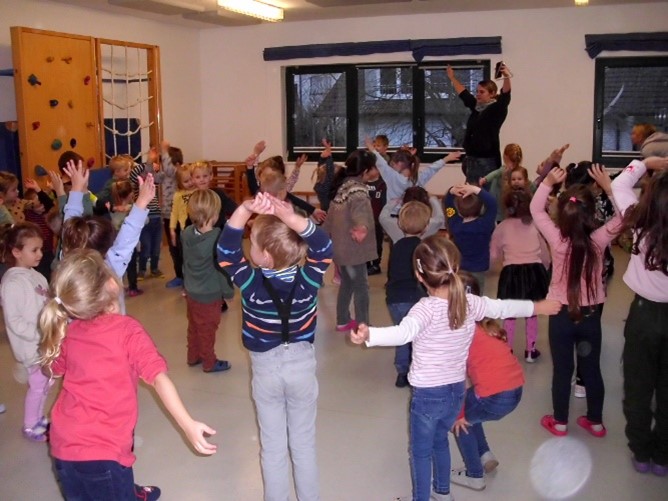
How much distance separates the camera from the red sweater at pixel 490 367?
2.77m

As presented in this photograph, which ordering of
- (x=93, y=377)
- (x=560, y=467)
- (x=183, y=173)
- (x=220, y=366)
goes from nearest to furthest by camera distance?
(x=93, y=377) < (x=560, y=467) < (x=220, y=366) < (x=183, y=173)

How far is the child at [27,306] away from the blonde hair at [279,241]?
1.37 metres

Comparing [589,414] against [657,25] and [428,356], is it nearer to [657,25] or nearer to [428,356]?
[428,356]

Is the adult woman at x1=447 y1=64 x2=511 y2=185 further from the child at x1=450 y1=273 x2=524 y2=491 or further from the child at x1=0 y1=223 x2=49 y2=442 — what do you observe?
the child at x1=0 y1=223 x2=49 y2=442

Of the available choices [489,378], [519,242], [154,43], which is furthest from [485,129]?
[154,43]

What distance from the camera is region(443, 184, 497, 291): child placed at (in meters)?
4.30

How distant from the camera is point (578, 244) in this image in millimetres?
3295

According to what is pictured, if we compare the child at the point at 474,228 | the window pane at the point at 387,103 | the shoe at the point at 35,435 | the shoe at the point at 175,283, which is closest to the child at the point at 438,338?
the child at the point at 474,228

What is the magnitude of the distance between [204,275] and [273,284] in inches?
76.6

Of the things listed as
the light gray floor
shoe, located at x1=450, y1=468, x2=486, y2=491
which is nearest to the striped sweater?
the light gray floor

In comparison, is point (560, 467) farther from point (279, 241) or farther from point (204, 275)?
point (204, 275)

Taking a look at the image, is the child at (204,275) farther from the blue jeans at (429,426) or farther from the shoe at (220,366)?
the blue jeans at (429,426)

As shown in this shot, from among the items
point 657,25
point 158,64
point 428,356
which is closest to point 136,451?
point 428,356

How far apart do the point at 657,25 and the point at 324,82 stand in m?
4.45
